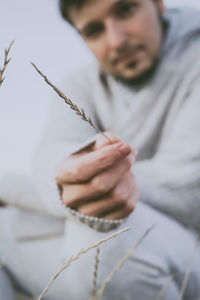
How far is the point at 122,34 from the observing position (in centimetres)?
85

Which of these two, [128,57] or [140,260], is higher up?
[128,57]

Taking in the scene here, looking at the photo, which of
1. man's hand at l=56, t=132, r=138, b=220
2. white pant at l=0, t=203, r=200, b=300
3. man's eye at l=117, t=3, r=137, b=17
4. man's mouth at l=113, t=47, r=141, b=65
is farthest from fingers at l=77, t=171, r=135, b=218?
man's eye at l=117, t=3, r=137, b=17

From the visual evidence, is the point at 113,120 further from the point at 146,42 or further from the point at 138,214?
the point at 138,214

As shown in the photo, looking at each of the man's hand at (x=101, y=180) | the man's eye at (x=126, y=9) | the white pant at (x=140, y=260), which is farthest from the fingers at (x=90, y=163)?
the man's eye at (x=126, y=9)

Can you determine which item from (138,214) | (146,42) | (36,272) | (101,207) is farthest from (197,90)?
(36,272)

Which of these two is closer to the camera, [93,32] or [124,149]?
[124,149]

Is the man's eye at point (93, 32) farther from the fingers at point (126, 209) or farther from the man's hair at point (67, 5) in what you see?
the fingers at point (126, 209)

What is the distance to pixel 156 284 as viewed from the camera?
61 centimetres

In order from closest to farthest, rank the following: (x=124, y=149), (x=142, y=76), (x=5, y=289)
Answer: (x=124, y=149), (x=5, y=289), (x=142, y=76)

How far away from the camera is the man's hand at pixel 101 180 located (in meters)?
0.30

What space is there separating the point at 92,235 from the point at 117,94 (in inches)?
22.7

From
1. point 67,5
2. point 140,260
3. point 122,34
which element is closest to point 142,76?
point 122,34

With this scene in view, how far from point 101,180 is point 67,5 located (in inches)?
31.7

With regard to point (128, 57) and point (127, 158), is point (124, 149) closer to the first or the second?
point (127, 158)
